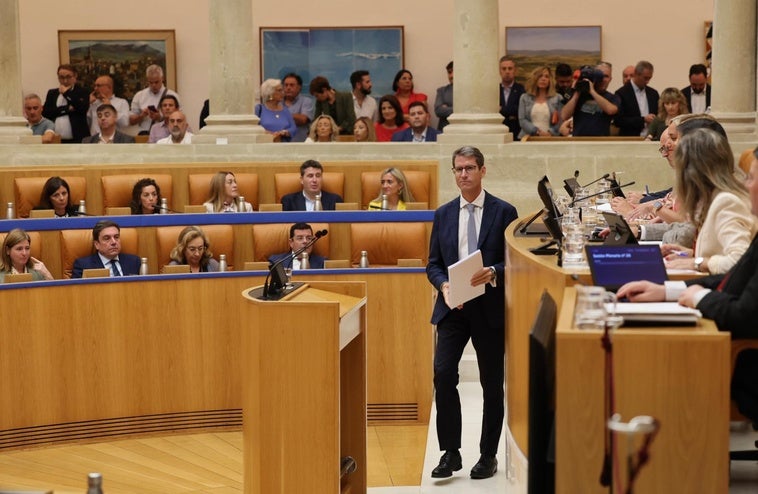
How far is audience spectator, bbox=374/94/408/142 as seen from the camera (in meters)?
11.4

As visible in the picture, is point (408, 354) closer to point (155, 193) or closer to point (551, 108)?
point (155, 193)

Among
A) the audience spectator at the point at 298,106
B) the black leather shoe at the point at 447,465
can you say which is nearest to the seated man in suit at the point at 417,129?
the audience spectator at the point at 298,106

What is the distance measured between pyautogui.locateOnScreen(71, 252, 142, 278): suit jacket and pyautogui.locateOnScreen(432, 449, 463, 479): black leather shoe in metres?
2.58

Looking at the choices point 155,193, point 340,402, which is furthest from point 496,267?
point 155,193

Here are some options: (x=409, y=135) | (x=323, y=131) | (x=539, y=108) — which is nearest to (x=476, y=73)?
(x=409, y=135)

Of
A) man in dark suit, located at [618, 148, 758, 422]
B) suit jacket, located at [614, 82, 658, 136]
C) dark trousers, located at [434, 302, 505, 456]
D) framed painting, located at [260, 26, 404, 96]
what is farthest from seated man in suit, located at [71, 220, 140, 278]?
framed painting, located at [260, 26, 404, 96]

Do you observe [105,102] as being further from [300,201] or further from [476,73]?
[300,201]

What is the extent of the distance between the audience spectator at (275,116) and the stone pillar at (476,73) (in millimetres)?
1482

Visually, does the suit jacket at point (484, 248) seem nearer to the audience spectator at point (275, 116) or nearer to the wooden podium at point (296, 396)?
the wooden podium at point (296, 396)

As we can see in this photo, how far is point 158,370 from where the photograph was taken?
768 centimetres

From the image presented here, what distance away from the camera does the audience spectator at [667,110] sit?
408 inches

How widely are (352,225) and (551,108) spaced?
3553 millimetres

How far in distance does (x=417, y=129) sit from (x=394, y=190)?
77.3 inches

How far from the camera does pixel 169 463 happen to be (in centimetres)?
718
